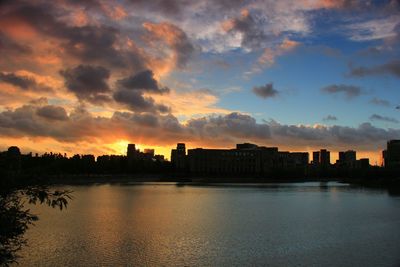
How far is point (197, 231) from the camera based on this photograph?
50.5m

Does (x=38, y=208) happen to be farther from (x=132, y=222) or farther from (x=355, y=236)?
(x=355, y=236)

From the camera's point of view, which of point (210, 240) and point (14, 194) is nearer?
point (14, 194)

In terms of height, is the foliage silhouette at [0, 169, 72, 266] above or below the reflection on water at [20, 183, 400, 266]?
above

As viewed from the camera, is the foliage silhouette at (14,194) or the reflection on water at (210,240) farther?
the reflection on water at (210,240)

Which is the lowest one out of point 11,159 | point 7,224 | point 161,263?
point 161,263

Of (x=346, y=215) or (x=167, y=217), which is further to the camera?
(x=346, y=215)

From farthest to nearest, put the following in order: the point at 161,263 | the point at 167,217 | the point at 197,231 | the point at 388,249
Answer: the point at 167,217
the point at 197,231
the point at 388,249
the point at 161,263

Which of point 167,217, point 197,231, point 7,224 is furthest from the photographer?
point 167,217

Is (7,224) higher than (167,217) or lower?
higher

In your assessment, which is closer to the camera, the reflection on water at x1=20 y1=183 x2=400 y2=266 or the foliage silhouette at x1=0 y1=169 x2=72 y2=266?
the foliage silhouette at x1=0 y1=169 x2=72 y2=266

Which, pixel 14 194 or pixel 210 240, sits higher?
pixel 14 194

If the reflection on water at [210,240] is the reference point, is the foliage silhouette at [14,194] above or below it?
above

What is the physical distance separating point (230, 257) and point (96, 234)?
17680mm

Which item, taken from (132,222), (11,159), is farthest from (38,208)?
(11,159)
